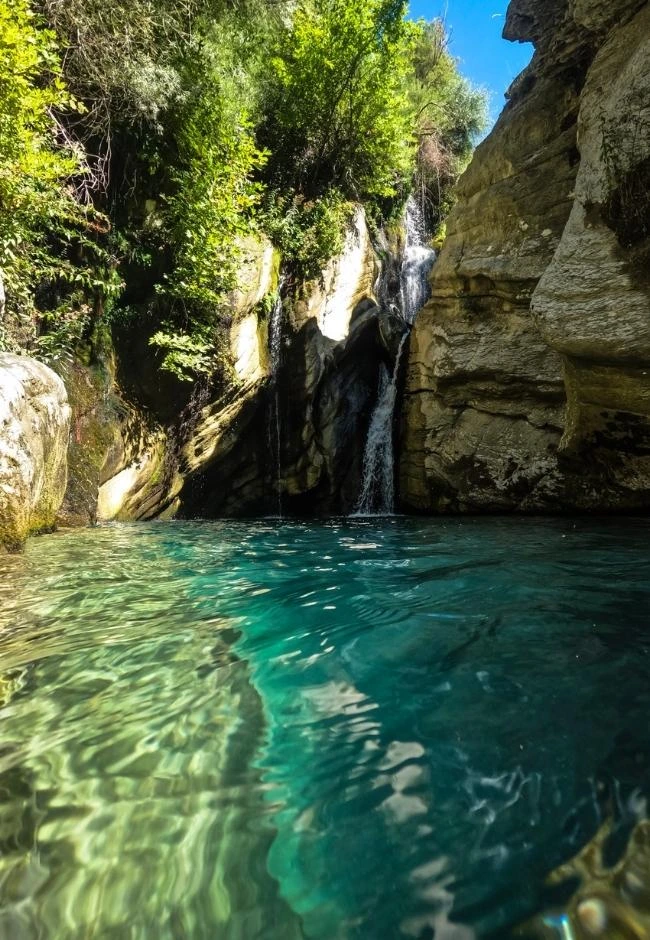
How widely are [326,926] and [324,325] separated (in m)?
12.3

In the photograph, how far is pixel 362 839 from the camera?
1430 mm

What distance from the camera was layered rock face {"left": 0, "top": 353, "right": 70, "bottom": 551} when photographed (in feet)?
18.4

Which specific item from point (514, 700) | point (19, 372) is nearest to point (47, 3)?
point (19, 372)

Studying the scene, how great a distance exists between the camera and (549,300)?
6539 mm

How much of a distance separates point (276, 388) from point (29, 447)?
6.85 metres

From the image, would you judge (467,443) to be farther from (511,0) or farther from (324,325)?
(511,0)

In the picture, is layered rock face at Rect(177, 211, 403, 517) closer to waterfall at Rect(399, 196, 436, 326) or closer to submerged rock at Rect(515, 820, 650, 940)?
waterfall at Rect(399, 196, 436, 326)

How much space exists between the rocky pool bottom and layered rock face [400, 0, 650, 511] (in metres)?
4.14

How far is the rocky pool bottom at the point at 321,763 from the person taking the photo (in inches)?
48.9

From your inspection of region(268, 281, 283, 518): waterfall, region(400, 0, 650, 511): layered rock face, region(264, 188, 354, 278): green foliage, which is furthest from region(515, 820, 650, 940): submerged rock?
region(264, 188, 354, 278): green foliage

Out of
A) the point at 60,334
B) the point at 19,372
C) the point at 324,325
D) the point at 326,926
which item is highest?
the point at 324,325

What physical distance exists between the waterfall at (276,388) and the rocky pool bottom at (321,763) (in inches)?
356

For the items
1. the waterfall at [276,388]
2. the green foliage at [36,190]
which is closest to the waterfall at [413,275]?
the waterfall at [276,388]

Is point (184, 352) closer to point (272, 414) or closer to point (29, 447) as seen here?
point (272, 414)
